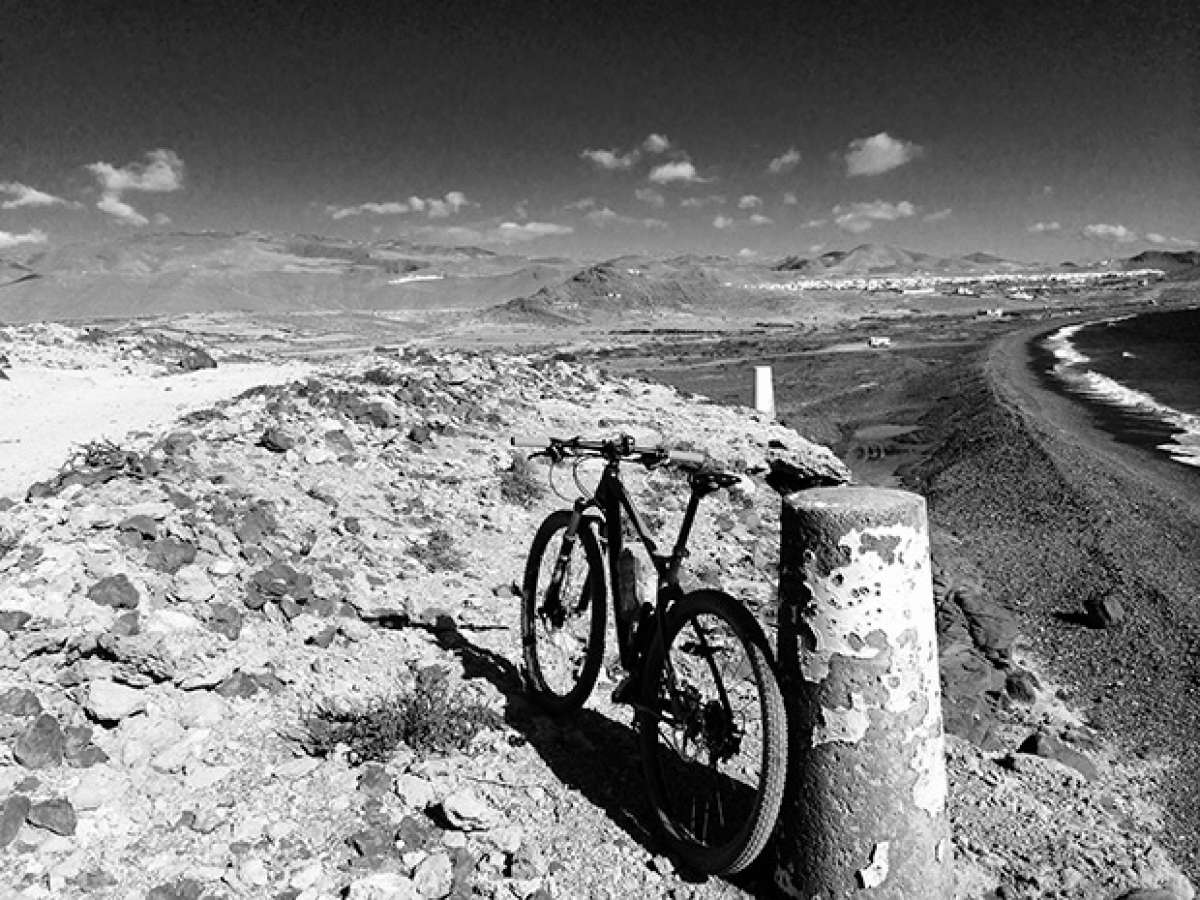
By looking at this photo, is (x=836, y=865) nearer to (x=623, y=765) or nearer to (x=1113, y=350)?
(x=623, y=765)

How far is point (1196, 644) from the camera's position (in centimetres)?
631

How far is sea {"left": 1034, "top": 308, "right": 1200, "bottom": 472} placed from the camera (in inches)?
587

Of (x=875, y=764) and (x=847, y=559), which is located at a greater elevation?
(x=847, y=559)

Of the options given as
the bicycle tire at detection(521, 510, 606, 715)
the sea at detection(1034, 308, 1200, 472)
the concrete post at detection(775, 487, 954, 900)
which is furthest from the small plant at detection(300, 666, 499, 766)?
the sea at detection(1034, 308, 1200, 472)

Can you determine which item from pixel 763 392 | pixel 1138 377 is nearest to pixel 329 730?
pixel 763 392

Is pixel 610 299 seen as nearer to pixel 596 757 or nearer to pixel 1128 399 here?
pixel 1128 399

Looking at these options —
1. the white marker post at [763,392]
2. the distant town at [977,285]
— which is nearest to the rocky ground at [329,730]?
the white marker post at [763,392]

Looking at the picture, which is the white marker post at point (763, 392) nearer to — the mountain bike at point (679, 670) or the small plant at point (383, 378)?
the small plant at point (383, 378)

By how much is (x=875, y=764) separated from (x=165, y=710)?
3.17 m

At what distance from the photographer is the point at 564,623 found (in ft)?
15.2

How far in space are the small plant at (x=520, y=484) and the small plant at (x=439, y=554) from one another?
4.41 ft

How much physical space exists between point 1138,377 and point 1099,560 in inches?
727

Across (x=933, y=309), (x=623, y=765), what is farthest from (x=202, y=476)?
(x=933, y=309)

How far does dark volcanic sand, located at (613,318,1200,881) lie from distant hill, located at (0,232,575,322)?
8178 cm
